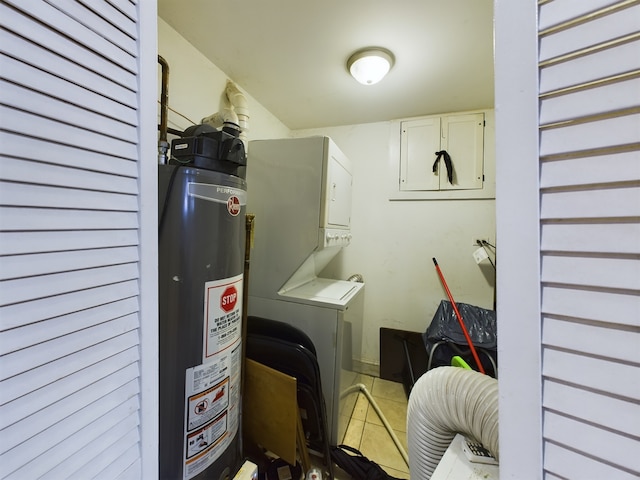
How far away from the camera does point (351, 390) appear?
5.84 ft

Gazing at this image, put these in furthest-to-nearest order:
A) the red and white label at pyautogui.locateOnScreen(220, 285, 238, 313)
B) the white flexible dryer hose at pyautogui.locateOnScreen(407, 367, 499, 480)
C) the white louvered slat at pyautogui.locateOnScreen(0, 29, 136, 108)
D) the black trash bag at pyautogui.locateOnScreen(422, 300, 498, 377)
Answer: the black trash bag at pyautogui.locateOnScreen(422, 300, 498, 377), the red and white label at pyautogui.locateOnScreen(220, 285, 238, 313), the white flexible dryer hose at pyautogui.locateOnScreen(407, 367, 499, 480), the white louvered slat at pyautogui.locateOnScreen(0, 29, 136, 108)

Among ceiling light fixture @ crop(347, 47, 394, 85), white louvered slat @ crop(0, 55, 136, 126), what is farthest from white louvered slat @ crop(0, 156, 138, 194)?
ceiling light fixture @ crop(347, 47, 394, 85)

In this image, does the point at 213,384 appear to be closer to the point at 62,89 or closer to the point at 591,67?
the point at 62,89

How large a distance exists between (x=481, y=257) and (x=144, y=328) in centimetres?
230

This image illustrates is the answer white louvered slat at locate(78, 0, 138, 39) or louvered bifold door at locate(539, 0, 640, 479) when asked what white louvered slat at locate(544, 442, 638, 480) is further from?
white louvered slat at locate(78, 0, 138, 39)

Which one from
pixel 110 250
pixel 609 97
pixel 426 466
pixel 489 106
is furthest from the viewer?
pixel 489 106

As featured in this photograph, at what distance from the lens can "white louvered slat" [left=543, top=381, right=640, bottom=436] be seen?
0.35 meters

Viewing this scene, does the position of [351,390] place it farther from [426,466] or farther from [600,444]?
[600,444]

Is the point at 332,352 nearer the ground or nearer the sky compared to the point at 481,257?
nearer the ground

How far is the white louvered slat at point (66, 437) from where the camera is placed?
1.18 feet

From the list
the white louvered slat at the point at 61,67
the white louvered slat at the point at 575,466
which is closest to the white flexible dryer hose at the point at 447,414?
the white louvered slat at the point at 575,466

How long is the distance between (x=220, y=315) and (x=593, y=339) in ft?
3.21

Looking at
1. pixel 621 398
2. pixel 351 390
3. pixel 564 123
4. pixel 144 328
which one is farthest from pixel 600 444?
pixel 351 390

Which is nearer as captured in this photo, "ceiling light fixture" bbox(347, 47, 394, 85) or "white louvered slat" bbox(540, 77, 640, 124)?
"white louvered slat" bbox(540, 77, 640, 124)
